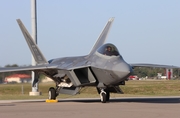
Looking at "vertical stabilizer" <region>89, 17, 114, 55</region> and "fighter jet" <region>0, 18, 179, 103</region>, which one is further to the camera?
"vertical stabilizer" <region>89, 17, 114, 55</region>

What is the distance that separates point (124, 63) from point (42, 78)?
16.5m

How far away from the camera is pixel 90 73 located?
19672mm

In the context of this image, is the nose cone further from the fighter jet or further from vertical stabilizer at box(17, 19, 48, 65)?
vertical stabilizer at box(17, 19, 48, 65)

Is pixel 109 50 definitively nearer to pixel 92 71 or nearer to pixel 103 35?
pixel 92 71

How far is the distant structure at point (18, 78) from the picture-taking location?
36.6 meters

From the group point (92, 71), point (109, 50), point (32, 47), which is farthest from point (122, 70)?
point (32, 47)

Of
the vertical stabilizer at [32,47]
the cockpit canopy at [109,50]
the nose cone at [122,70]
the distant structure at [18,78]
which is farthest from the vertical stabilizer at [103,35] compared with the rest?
the distant structure at [18,78]

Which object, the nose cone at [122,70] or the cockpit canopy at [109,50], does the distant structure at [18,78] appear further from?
the nose cone at [122,70]

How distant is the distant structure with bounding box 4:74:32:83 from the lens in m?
36.6

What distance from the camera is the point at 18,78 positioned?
38719 mm
